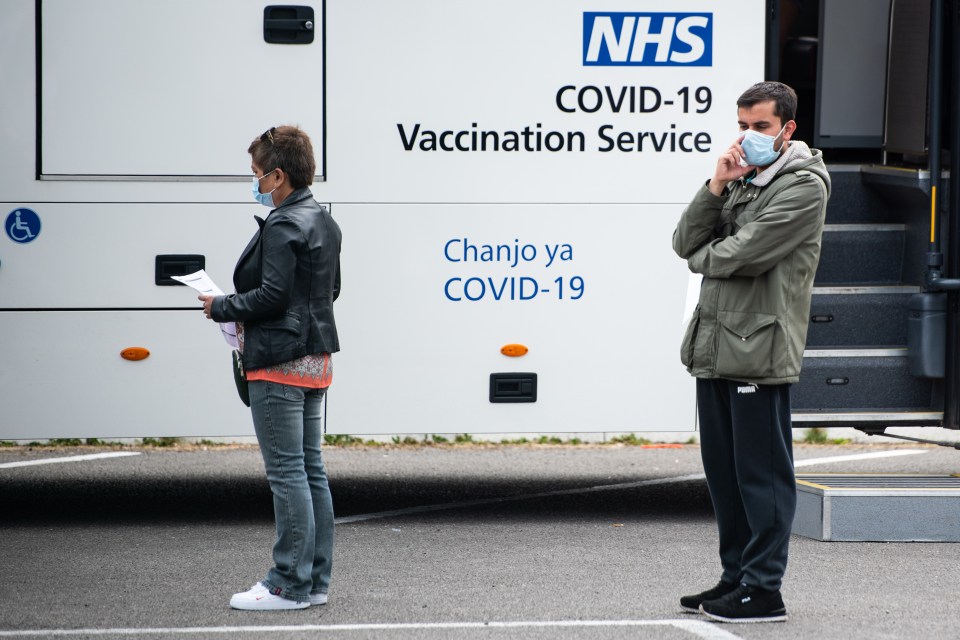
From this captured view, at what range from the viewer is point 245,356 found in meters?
4.88

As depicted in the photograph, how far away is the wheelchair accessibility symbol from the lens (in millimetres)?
6066

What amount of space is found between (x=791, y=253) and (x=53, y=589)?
2.93 m

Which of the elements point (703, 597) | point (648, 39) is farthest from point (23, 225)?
point (703, 597)

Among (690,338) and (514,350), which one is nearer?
(690,338)

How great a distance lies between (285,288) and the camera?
4.75 m

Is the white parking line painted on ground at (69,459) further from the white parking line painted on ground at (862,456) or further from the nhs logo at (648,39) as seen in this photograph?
the nhs logo at (648,39)

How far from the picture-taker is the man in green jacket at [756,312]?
4.68m

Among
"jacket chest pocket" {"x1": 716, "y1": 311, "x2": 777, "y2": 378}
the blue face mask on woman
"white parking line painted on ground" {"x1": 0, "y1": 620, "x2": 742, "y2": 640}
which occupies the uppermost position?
the blue face mask on woman

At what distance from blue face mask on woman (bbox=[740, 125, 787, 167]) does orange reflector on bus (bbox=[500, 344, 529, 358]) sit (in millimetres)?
1883

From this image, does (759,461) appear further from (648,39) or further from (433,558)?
(648,39)

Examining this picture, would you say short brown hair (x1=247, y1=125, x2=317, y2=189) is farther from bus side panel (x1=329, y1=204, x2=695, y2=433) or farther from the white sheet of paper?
bus side panel (x1=329, y1=204, x2=695, y2=433)

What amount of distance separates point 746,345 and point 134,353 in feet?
8.99

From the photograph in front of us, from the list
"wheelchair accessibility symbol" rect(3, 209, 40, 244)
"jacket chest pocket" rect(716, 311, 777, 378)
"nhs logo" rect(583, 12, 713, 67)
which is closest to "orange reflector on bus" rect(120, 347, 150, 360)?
"wheelchair accessibility symbol" rect(3, 209, 40, 244)

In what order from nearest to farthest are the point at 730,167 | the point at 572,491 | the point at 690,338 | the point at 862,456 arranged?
1. the point at 730,167
2. the point at 690,338
3. the point at 572,491
4. the point at 862,456
